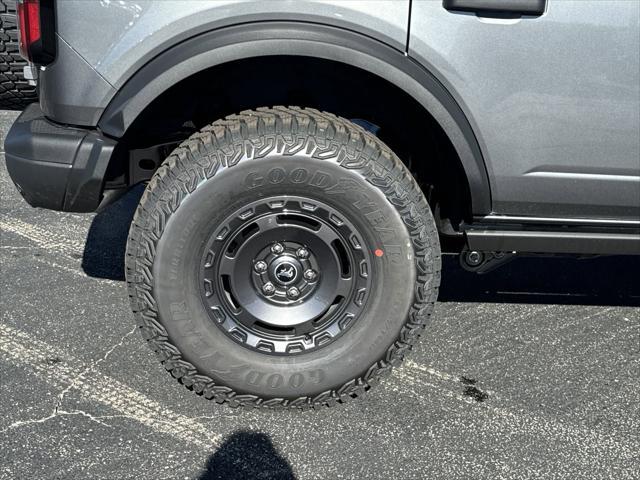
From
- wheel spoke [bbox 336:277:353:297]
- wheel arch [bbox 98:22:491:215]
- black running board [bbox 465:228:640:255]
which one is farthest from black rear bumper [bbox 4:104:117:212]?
black running board [bbox 465:228:640:255]

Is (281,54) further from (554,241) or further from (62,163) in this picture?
(554,241)

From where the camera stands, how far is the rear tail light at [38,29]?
2.77 meters

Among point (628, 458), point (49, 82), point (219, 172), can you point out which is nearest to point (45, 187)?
point (49, 82)

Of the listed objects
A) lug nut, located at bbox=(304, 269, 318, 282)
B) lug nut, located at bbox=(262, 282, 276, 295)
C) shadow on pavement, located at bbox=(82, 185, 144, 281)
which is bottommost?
shadow on pavement, located at bbox=(82, 185, 144, 281)

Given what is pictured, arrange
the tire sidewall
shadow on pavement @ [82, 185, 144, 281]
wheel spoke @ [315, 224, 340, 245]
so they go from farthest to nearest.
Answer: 1. shadow on pavement @ [82, 185, 144, 281]
2. wheel spoke @ [315, 224, 340, 245]
3. the tire sidewall

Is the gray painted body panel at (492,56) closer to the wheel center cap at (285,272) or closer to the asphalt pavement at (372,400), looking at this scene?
the wheel center cap at (285,272)

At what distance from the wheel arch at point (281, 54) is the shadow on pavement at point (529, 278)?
1.40m

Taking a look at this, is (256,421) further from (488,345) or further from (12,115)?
(12,115)

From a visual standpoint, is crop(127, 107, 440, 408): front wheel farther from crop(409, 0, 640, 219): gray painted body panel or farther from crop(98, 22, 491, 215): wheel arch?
crop(409, 0, 640, 219): gray painted body panel

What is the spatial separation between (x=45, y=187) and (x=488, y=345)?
190 centimetres

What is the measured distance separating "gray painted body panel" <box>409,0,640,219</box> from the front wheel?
0.35m

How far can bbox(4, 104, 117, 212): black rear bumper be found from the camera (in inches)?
113

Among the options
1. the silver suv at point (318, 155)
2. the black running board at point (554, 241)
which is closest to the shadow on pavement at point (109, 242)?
the silver suv at point (318, 155)

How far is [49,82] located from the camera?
2871mm
